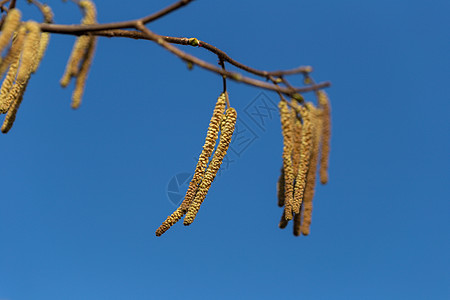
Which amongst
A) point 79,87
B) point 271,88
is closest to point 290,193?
point 271,88

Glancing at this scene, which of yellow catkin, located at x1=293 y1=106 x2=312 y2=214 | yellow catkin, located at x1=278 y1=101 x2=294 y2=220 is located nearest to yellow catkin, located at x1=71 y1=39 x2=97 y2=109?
yellow catkin, located at x1=278 y1=101 x2=294 y2=220

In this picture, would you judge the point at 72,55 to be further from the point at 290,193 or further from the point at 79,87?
the point at 290,193

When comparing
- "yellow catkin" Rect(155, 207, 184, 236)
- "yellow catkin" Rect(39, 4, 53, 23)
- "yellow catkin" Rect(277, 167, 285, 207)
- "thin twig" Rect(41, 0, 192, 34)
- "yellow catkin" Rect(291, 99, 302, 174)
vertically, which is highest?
"yellow catkin" Rect(39, 4, 53, 23)

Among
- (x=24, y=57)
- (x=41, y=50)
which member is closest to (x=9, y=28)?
(x=24, y=57)

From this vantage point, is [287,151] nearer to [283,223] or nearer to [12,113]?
[283,223]

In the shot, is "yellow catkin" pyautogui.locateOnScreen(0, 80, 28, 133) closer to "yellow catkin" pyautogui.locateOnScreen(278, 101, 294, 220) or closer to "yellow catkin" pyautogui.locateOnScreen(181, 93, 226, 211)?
"yellow catkin" pyautogui.locateOnScreen(181, 93, 226, 211)

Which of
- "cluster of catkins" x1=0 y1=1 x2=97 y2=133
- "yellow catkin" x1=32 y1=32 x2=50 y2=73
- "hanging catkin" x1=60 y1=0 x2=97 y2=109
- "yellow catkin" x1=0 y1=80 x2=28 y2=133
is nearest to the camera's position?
"cluster of catkins" x1=0 y1=1 x2=97 y2=133
